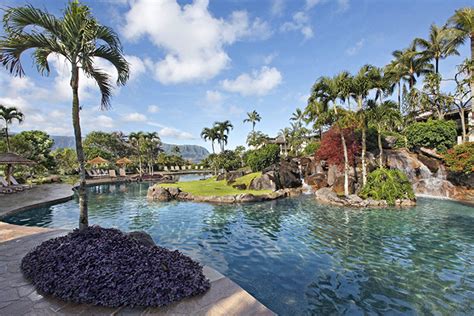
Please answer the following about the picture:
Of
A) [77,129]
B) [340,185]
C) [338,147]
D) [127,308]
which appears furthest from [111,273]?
[338,147]

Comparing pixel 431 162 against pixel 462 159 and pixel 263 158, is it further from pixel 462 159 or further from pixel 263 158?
pixel 263 158

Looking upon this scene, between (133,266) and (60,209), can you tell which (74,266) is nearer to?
(133,266)

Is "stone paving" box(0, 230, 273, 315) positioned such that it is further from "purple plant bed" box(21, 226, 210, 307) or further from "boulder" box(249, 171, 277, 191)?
"boulder" box(249, 171, 277, 191)

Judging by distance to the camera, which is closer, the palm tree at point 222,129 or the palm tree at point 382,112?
the palm tree at point 382,112

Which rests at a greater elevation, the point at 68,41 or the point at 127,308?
the point at 68,41

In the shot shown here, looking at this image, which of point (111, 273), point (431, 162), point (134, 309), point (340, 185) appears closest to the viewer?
point (134, 309)

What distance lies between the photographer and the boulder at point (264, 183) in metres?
22.5

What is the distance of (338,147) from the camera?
73.6 feet

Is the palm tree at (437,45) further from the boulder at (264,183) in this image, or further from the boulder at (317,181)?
the boulder at (264,183)

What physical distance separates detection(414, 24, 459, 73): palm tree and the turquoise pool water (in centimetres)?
1950

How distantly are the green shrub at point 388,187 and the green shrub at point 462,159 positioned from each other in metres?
5.14

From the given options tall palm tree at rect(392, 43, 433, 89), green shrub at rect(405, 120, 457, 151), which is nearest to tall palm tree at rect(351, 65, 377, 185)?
green shrub at rect(405, 120, 457, 151)

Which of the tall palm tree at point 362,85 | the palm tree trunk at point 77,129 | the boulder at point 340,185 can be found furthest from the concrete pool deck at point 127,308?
the boulder at point 340,185

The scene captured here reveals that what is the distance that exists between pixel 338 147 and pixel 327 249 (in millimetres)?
→ 15940
